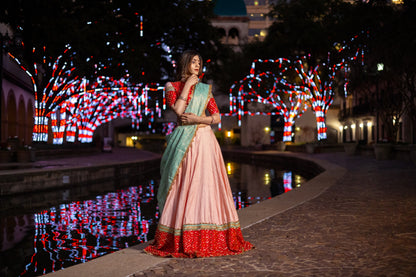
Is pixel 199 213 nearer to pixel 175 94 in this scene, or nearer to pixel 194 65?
pixel 175 94

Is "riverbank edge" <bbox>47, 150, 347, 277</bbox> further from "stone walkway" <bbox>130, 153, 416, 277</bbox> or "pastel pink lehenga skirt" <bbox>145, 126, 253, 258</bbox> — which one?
"pastel pink lehenga skirt" <bbox>145, 126, 253, 258</bbox>

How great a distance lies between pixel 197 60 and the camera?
15.0 ft

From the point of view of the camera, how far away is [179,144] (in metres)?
4.45

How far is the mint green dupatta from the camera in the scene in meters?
4.42

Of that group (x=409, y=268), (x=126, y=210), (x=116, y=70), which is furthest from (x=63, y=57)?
(x=409, y=268)

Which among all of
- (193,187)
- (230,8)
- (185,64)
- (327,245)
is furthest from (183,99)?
(230,8)

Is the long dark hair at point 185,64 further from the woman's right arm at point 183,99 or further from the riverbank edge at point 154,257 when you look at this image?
the riverbank edge at point 154,257

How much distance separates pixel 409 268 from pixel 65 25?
1607 centimetres

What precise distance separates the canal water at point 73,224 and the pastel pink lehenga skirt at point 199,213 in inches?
66.4

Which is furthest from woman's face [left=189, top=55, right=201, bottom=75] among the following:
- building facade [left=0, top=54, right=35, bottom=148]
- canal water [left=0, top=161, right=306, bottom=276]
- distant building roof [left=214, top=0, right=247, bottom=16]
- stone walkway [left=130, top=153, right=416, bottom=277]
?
distant building roof [left=214, top=0, right=247, bottom=16]

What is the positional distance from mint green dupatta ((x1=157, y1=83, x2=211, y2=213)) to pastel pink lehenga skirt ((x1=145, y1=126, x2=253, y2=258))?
0.16 ft

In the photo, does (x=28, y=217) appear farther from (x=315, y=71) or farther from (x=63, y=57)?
(x=315, y=71)

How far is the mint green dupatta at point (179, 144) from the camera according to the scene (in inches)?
174

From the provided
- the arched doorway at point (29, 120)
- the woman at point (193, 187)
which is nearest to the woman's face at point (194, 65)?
the woman at point (193, 187)
